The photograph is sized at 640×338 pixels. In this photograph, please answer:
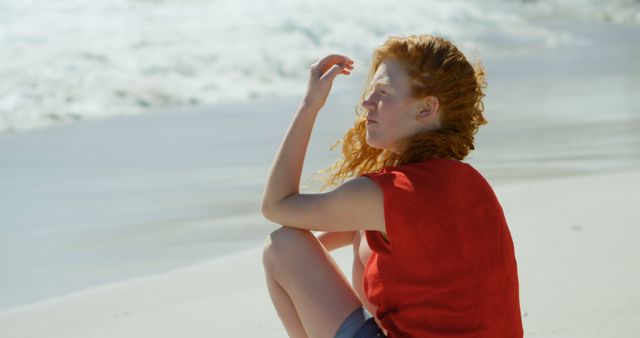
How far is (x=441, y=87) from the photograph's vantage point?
257 centimetres

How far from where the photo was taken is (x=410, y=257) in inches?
97.2

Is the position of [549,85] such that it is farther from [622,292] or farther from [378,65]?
[378,65]

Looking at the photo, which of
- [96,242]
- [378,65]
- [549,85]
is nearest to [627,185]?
[96,242]

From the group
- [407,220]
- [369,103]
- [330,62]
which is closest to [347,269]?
[330,62]

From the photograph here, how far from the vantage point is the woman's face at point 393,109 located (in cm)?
259

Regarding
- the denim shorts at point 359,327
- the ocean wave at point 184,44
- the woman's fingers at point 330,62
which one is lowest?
the ocean wave at point 184,44

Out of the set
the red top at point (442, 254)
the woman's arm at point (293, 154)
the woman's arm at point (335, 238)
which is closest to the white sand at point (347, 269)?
the woman's arm at point (335, 238)

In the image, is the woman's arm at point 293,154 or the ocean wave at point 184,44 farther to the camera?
the ocean wave at point 184,44

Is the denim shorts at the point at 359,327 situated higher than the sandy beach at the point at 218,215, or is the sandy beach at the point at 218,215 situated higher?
the denim shorts at the point at 359,327

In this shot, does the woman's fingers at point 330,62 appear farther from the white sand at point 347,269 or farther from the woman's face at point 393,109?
the white sand at point 347,269

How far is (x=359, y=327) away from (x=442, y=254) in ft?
0.89

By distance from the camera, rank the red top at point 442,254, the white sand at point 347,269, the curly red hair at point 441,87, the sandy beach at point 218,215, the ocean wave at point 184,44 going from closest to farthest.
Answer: the red top at point 442,254
the curly red hair at point 441,87
the white sand at point 347,269
the sandy beach at point 218,215
the ocean wave at point 184,44

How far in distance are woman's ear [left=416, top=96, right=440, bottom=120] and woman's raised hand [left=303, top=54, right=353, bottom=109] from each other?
258 mm

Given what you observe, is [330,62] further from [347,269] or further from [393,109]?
[347,269]
